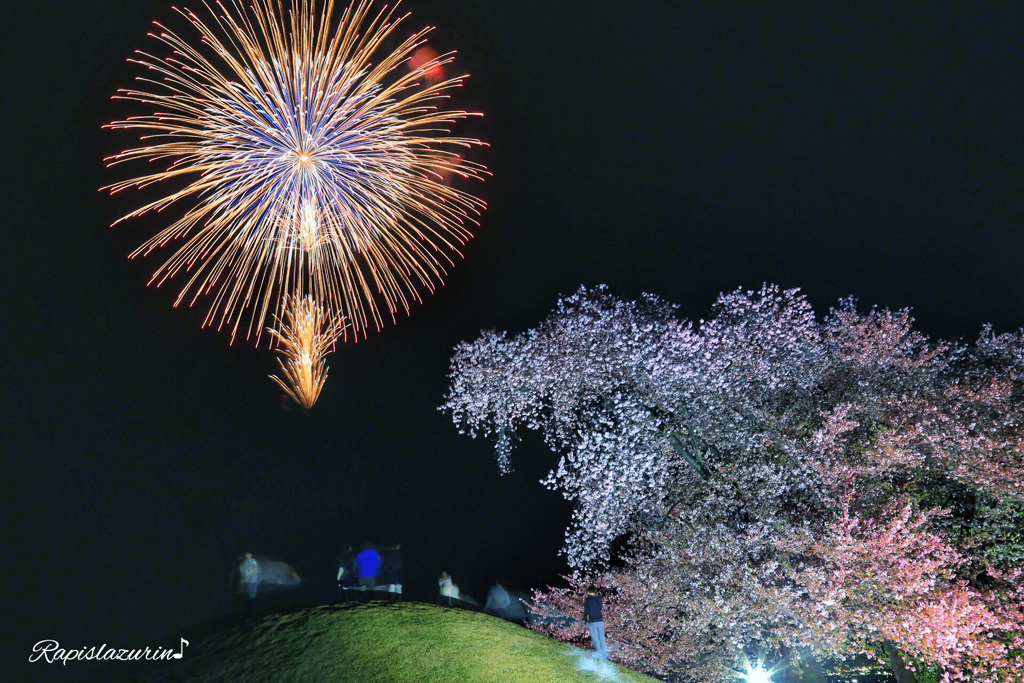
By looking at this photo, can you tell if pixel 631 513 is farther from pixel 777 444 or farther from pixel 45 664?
pixel 45 664

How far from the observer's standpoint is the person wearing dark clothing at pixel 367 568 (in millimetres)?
16812

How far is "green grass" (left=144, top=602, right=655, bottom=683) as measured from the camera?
12977 mm

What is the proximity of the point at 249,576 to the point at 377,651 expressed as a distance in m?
4.50

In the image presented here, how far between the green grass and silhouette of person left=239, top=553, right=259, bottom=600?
5.01 feet

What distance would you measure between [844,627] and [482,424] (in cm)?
1109

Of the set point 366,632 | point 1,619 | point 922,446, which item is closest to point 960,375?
point 922,446

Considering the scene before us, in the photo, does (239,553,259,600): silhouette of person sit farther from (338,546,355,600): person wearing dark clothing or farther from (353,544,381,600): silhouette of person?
(353,544,381,600): silhouette of person

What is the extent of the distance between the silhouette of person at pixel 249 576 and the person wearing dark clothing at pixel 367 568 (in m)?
2.40

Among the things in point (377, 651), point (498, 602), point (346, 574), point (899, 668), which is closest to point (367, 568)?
point (346, 574)

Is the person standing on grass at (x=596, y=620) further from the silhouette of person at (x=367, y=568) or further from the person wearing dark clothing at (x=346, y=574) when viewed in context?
the person wearing dark clothing at (x=346, y=574)

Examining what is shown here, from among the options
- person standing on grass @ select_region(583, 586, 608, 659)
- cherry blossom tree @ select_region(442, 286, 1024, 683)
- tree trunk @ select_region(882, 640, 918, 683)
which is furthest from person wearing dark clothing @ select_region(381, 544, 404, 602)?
tree trunk @ select_region(882, 640, 918, 683)

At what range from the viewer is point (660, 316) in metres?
19.8

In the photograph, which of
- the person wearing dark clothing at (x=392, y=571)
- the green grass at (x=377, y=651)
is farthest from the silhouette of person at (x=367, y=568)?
the green grass at (x=377, y=651)

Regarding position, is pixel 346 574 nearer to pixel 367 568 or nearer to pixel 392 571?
pixel 367 568
